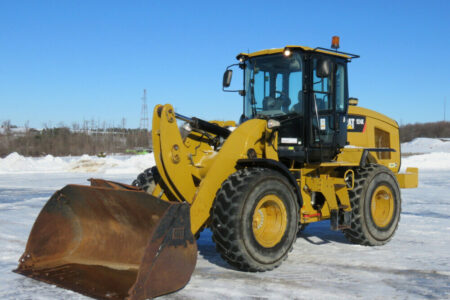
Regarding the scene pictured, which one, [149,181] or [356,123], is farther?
[356,123]

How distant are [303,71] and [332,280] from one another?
2638 mm

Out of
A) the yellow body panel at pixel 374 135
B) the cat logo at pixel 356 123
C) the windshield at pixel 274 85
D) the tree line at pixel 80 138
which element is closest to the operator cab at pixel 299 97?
the windshield at pixel 274 85

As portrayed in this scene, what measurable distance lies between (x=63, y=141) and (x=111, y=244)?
56123 millimetres

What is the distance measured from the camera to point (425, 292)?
4.37m

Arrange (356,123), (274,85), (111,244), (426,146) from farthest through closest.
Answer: (426,146) → (356,123) → (274,85) → (111,244)

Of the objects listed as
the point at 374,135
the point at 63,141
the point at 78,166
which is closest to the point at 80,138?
the point at 63,141

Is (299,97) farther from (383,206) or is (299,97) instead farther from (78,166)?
(78,166)

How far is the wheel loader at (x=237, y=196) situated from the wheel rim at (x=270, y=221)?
12mm

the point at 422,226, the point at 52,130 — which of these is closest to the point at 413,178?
the point at 422,226

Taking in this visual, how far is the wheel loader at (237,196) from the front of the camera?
4.38m

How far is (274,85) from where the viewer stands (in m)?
6.15

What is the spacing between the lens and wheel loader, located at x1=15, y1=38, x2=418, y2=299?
438 cm

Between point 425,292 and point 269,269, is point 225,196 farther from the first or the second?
point 425,292

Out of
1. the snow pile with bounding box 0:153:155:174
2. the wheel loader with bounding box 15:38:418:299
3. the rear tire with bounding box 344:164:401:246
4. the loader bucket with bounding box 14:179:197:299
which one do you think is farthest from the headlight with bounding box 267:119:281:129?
the snow pile with bounding box 0:153:155:174
